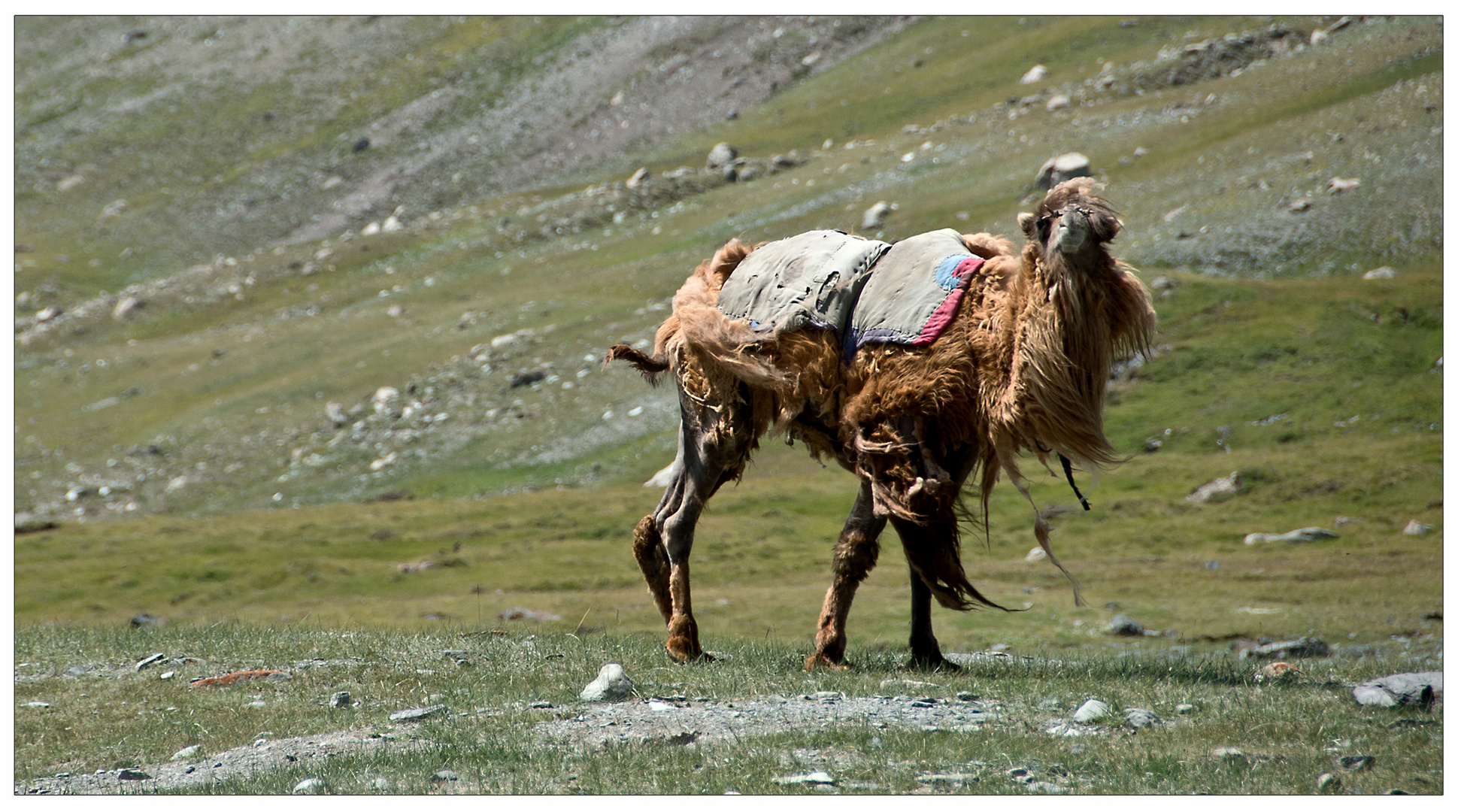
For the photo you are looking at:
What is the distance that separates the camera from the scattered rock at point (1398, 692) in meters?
8.87

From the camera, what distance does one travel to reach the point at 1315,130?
53406 mm

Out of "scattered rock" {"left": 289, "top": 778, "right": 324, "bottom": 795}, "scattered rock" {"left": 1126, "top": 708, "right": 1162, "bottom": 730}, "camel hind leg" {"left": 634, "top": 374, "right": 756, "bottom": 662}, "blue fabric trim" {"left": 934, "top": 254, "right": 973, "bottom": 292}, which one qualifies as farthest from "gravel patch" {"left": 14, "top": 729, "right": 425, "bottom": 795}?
"blue fabric trim" {"left": 934, "top": 254, "right": 973, "bottom": 292}

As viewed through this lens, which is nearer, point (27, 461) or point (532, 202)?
point (27, 461)

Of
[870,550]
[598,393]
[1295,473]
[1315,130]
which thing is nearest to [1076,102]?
[1315,130]

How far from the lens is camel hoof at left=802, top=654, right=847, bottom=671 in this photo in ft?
34.0

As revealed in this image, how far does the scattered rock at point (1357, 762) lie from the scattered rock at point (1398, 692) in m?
1.97

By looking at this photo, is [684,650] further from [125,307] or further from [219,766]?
[125,307]

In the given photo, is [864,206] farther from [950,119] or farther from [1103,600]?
[1103,600]

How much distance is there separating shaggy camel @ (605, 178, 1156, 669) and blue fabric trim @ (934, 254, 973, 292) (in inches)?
4.5

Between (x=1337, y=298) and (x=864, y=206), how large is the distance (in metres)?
24.2

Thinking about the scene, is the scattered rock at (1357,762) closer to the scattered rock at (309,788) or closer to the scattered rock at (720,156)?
the scattered rock at (309,788)

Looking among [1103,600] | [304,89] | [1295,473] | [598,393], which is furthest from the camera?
[304,89]

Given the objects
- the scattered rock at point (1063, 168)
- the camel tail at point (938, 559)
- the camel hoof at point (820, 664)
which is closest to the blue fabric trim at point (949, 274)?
the camel tail at point (938, 559)

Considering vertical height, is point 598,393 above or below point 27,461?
below
